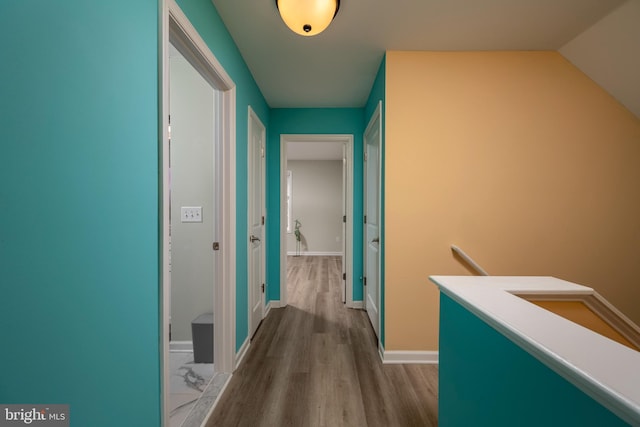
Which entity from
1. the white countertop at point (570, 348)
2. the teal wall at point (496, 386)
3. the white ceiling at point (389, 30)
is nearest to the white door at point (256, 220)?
the white ceiling at point (389, 30)

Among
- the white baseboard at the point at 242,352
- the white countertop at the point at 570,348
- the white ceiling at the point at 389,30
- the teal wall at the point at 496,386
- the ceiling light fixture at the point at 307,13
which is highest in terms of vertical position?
the white ceiling at the point at 389,30

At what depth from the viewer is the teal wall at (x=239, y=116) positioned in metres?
1.72

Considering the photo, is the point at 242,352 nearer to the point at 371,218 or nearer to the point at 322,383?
the point at 322,383

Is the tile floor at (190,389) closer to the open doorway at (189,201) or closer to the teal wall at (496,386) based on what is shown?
the open doorway at (189,201)

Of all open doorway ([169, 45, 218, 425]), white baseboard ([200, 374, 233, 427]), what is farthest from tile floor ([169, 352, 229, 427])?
open doorway ([169, 45, 218, 425])

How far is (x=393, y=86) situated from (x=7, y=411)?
251 centimetres

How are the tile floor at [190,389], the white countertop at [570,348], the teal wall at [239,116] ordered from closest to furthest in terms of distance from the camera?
1. the white countertop at [570,348]
2. the tile floor at [190,389]
3. the teal wall at [239,116]

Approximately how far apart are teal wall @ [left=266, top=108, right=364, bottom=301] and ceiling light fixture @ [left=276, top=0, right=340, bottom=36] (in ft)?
5.97

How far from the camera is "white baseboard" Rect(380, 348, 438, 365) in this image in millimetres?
2182

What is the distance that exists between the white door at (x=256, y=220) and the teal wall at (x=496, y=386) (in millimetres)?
1786

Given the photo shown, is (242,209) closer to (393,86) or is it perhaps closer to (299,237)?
(393,86)

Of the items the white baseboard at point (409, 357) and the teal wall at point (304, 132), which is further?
the teal wall at point (304, 132)

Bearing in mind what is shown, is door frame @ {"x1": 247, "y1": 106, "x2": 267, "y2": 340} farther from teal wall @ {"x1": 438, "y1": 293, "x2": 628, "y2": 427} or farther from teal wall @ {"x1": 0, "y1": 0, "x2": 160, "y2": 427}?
teal wall @ {"x1": 438, "y1": 293, "x2": 628, "y2": 427}

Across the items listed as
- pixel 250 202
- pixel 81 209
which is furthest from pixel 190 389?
Result: pixel 81 209
